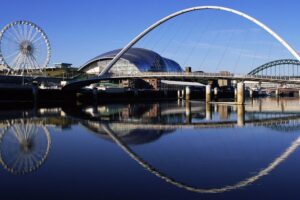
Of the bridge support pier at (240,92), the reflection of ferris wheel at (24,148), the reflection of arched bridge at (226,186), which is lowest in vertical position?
the reflection of arched bridge at (226,186)

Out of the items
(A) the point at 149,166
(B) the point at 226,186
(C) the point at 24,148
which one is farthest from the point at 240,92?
(B) the point at 226,186

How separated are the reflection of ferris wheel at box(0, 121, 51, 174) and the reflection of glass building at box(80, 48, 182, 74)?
302ft

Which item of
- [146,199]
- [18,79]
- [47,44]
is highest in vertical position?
[47,44]

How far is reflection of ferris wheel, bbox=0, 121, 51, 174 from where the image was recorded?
1389 cm

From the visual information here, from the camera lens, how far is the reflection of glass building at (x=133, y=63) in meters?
121

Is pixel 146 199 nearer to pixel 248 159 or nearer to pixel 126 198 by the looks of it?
pixel 126 198

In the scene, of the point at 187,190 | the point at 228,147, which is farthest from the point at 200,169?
the point at 228,147

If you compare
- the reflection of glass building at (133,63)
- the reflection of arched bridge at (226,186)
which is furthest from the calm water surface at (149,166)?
the reflection of glass building at (133,63)

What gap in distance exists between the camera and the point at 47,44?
74938mm

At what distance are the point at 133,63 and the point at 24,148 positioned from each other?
340 feet

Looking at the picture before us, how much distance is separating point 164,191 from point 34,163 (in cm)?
590

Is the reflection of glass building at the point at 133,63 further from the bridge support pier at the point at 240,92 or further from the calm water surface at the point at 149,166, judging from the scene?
the calm water surface at the point at 149,166

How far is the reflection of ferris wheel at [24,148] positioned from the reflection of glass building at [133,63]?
92.1 meters

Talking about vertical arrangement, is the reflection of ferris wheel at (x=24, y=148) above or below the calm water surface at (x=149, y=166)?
above
